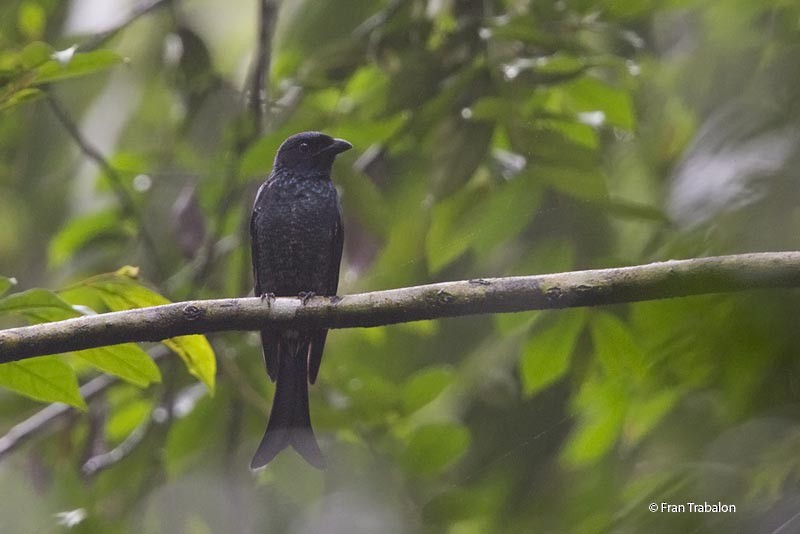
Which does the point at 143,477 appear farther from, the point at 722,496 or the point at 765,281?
the point at 765,281

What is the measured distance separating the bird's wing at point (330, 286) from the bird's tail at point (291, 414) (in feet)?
0.05

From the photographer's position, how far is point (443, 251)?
2762mm

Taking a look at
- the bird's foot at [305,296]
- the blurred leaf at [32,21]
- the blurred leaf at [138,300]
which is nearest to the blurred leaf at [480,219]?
the bird's foot at [305,296]

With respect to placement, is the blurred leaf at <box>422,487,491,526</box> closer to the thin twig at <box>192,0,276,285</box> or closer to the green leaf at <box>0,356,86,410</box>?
the thin twig at <box>192,0,276,285</box>

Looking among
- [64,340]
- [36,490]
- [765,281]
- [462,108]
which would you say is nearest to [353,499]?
[36,490]

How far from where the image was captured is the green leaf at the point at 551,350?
100 inches

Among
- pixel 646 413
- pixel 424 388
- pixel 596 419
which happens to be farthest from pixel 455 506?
pixel 646 413

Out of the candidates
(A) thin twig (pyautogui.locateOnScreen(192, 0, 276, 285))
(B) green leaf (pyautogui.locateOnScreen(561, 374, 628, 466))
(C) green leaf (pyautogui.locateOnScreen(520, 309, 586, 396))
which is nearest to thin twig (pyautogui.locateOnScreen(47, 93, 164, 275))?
(A) thin twig (pyautogui.locateOnScreen(192, 0, 276, 285))

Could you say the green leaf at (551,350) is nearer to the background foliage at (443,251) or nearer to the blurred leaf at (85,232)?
the background foliage at (443,251)

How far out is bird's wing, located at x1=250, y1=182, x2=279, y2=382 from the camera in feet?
7.36

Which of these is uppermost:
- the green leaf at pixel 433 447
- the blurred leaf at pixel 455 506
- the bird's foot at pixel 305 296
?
the bird's foot at pixel 305 296

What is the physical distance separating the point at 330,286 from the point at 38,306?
749mm

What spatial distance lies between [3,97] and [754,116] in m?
1.86

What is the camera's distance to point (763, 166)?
2.45 metres
